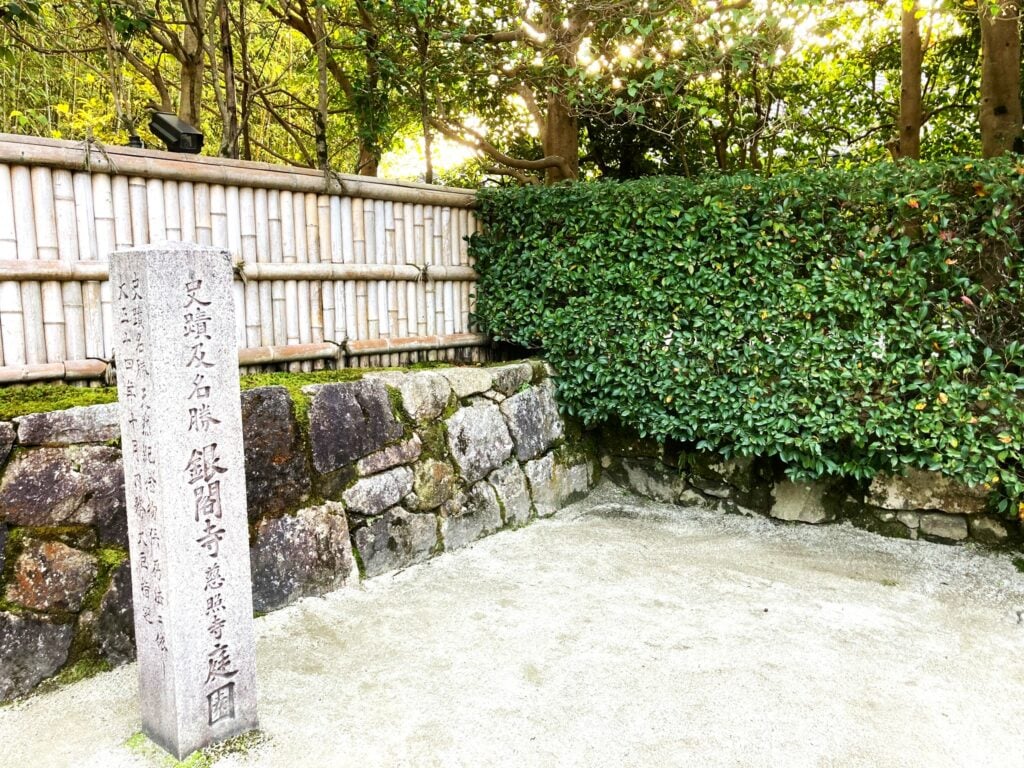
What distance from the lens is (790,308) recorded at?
16.8 ft

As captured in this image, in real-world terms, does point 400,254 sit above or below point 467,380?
above

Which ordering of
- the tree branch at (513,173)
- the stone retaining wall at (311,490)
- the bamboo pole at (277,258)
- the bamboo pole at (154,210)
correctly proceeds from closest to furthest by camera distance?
the stone retaining wall at (311,490), the bamboo pole at (154,210), the bamboo pole at (277,258), the tree branch at (513,173)

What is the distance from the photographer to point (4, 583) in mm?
3182

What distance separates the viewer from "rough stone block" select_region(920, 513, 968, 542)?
17.1 feet

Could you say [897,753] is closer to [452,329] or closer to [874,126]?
[452,329]

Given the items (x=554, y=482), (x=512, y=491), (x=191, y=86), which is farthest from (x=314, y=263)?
(x=191, y=86)

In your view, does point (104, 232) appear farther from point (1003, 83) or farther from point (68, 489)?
point (1003, 83)

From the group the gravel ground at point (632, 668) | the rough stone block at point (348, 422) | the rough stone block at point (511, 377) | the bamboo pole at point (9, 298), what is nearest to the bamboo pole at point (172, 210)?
the bamboo pole at point (9, 298)

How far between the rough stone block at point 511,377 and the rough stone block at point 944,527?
3.14m

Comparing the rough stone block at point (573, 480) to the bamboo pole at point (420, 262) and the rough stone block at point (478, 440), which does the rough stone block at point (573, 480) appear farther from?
the bamboo pole at point (420, 262)

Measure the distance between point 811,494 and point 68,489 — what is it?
495 centimetres

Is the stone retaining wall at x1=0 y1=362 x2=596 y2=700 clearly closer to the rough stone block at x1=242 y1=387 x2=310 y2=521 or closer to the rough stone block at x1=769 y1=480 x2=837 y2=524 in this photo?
the rough stone block at x1=242 y1=387 x2=310 y2=521

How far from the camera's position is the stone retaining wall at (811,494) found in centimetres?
518

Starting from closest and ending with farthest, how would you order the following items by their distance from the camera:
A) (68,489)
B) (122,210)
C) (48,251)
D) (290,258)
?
(68,489) → (48,251) → (122,210) → (290,258)
